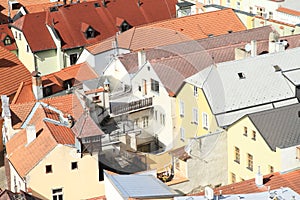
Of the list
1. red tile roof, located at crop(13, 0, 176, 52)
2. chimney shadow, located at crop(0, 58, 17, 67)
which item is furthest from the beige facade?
red tile roof, located at crop(13, 0, 176, 52)

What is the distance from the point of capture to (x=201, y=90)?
34.2 meters

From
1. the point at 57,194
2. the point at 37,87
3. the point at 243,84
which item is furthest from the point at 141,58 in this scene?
the point at 57,194

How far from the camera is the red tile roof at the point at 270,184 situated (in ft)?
94.0

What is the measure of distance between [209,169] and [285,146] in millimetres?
4108

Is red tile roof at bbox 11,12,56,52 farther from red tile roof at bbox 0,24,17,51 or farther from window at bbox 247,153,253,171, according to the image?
window at bbox 247,153,253,171

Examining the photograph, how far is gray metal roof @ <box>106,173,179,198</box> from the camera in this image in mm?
28016

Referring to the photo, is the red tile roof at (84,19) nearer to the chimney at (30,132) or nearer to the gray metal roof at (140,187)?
the chimney at (30,132)

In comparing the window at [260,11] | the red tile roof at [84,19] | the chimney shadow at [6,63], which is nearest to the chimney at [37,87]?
the chimney shadow at [6,63]

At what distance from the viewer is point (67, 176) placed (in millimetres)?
33375

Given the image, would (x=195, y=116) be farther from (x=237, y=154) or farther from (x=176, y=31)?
(x=176, y=31)

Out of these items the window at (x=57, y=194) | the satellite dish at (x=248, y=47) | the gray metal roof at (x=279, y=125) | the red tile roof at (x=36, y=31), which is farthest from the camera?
the red tile roof at (x=36, y=31)

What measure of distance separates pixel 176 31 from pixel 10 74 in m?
10.1

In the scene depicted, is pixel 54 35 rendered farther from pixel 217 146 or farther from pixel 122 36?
pixel 217 146

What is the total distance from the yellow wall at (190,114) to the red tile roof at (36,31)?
19044mm
